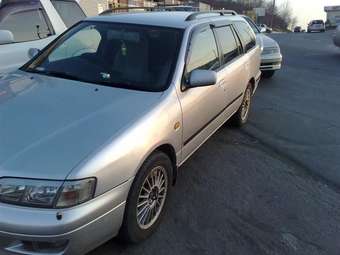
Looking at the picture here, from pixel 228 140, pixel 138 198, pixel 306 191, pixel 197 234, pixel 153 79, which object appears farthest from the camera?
pixel 228 140

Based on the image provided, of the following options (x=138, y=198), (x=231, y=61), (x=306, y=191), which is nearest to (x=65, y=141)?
(x=138, y=198)

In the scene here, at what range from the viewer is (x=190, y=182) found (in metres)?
4.49

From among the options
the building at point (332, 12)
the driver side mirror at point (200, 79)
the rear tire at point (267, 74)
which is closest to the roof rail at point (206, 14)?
the driver side mirror at point (200, 79)

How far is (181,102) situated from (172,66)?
356mm

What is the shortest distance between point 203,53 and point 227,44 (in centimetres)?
92

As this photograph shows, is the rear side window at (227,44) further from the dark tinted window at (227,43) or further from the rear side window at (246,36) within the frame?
the rear side window at (246,36)

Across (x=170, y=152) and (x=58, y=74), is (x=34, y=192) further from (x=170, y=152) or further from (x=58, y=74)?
(x=58, y=74)

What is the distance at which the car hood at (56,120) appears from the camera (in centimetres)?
268

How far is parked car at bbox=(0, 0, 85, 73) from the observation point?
5375 millimetres

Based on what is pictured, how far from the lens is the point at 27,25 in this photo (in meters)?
5.81

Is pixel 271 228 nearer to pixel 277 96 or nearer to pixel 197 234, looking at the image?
pixel 197 234

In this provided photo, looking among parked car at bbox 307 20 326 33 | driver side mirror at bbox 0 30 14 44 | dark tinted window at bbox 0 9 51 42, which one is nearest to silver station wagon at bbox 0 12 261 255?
driver side mirror at bbox 0 30 14 44

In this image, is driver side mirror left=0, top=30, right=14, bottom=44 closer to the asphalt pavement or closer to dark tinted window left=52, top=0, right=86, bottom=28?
dark tinted window left=52, top=0, right=86, bottom=28

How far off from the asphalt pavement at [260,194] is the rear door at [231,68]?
63cm
